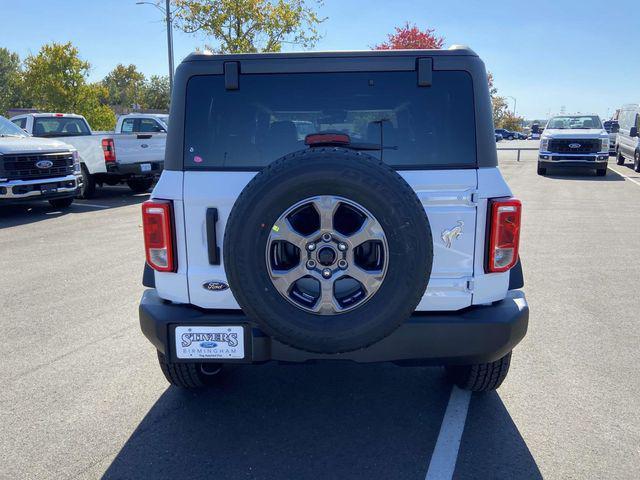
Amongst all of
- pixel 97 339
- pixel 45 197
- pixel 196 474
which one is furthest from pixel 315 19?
pixel 196 474

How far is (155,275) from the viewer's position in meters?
3.01

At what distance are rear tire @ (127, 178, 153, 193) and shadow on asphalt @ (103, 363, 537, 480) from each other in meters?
11.6

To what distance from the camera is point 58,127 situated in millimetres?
13641

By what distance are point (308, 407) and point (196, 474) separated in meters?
0.87

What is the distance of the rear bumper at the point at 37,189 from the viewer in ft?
33.4

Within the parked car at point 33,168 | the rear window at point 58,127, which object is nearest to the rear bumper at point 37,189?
the parked car at point 33,168

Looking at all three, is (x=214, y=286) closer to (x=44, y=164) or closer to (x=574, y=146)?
(x=44, y=164)

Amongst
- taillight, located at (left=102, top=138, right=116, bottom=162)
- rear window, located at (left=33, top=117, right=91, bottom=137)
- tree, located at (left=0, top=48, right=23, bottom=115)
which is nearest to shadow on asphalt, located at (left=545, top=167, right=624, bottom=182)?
taillight, located at (left=102, top=138, right=116, bottom=162)

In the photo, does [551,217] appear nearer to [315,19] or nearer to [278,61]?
[278,61]

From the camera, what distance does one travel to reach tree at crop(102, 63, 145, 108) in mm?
84081

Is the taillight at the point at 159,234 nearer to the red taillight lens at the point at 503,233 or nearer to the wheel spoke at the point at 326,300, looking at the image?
the wheel spoke at the point at 326,300

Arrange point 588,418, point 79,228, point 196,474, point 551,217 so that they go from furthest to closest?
point 551,217 < point 79,228 < point 588,418 < point 196,474

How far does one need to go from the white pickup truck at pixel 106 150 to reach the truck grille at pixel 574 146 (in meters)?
12.1

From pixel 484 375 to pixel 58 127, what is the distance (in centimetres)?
1315
